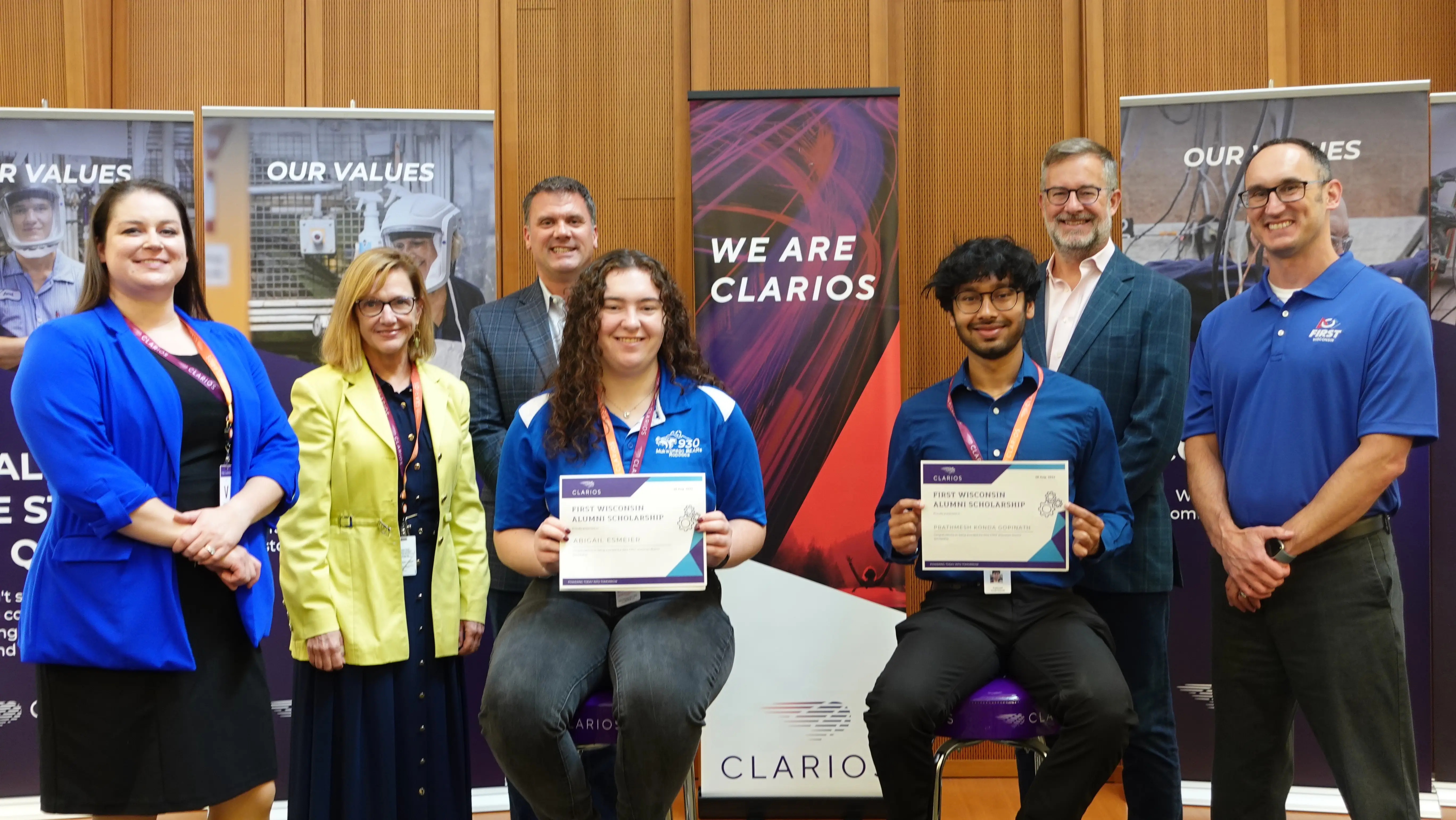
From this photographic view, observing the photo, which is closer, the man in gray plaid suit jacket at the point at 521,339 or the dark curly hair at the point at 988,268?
the dark curly hair at the point at 988,268

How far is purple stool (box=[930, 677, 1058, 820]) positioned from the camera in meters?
2.47

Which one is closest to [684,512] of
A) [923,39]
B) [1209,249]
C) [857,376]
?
[857,376]

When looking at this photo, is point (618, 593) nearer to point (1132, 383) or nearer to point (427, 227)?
point (1132, 383)

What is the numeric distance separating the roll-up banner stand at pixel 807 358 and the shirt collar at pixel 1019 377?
940 millimetres

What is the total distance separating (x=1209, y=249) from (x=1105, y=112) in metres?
0.85

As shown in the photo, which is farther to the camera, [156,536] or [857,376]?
[857,376]

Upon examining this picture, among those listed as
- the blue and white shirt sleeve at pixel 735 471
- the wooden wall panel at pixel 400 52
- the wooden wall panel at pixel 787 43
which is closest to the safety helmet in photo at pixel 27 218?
the wooden wall panel at pixel 400 52

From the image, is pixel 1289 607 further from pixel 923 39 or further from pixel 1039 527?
pixel 923 39

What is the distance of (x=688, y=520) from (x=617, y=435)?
350mm

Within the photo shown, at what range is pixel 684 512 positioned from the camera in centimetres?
236

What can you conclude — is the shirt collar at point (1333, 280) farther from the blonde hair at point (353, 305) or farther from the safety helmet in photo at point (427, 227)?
the safety helmet in photo at point (427, 227)

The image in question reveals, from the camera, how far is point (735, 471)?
8.43 feet

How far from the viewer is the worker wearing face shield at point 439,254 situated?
3.93 m

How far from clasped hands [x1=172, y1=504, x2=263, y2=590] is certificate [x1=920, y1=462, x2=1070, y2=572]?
1698 millimetres
